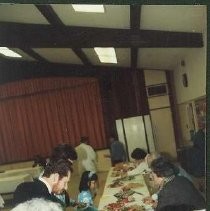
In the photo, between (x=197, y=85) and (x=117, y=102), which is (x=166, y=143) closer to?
(x=117, y=102)

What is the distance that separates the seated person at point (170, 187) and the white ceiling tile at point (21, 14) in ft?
6.33

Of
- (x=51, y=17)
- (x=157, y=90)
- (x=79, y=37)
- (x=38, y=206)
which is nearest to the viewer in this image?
(x=38, y=206)

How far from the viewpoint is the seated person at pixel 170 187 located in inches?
113

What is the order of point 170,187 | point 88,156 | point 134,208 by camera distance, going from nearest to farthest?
point 170,187
point 134,208
point 88,156

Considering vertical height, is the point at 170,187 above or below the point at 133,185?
above

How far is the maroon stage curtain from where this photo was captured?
5.33 meters

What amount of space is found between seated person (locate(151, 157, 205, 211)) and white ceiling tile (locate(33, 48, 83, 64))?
334cm

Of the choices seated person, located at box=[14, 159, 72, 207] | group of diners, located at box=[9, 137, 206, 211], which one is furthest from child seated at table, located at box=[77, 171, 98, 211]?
seated person, located at box=[14, 159, 72, 207]

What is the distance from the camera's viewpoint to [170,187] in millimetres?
2912

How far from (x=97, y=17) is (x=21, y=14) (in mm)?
743

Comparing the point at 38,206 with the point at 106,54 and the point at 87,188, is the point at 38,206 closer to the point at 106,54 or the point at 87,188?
the point at 87,188

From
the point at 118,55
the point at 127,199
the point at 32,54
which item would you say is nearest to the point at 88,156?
the point at 127,199

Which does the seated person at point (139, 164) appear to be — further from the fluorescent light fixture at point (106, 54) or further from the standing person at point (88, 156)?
the fluorescent light fixture at point (106, 54)

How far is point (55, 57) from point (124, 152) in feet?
6.84
